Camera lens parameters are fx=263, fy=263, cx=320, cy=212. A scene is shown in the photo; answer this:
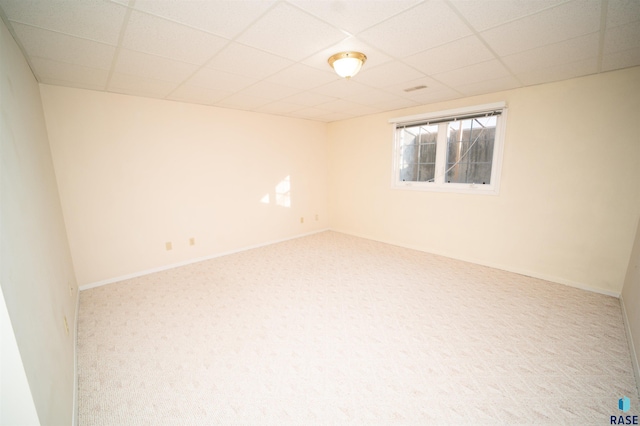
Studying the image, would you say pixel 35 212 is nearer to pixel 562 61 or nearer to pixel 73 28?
pixel 73 28

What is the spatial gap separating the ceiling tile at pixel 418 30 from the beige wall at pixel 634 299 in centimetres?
250

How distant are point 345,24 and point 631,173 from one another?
3.24 m

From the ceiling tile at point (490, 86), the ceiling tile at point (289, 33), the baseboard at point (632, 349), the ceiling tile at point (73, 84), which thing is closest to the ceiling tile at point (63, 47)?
the ceiling tile at point (73, 84)

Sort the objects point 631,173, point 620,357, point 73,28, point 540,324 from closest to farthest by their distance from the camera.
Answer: point 73,28, point 620,357, point 540,324, point 631,173

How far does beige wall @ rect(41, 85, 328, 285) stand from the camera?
3.04 metres

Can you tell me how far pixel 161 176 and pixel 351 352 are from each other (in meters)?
3.31

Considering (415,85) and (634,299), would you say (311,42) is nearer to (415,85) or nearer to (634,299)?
(415,85)

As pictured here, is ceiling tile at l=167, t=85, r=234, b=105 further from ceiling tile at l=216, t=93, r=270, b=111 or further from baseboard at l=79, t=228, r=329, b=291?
baseboard at l=79, t=228, r=329, b=291

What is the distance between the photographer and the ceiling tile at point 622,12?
151cm

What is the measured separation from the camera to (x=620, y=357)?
1.95m

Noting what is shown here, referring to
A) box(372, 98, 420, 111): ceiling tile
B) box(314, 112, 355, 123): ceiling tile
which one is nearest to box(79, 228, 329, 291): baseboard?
box(314, 112, 355, 123): ceiling tile

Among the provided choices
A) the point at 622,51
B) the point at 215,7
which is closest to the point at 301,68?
the point at 215,7

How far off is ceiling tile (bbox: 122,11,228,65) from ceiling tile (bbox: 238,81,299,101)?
83 cm

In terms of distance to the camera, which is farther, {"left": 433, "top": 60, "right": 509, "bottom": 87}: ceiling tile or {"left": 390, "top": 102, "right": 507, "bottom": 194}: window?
{"left": 390, "top": 102, "right": 507, "bottom": 194}: window
